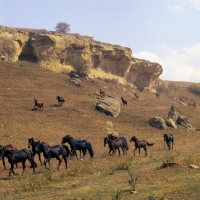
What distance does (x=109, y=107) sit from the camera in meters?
39.2

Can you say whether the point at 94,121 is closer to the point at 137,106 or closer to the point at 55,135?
the point at 55,135

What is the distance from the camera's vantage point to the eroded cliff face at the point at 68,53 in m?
48.4

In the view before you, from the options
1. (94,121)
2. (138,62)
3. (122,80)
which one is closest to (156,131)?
(94,121)

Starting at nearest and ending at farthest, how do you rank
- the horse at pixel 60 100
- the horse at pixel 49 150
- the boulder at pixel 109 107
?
the horse at pixel 49 150 < the horse at pixel 60 100 < the boulder at pixel 109 107

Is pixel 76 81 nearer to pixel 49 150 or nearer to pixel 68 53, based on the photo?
pixel 68 53

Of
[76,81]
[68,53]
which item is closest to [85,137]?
[76,81]

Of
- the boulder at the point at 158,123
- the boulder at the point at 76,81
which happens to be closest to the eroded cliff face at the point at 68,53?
the boulder at the point at 76,81

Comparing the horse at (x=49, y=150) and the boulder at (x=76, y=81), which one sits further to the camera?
the boulder at (x=76, y=81)

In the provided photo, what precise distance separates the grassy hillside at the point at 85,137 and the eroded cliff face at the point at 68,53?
278 cm

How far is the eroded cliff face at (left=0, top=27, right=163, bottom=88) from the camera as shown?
48406mm

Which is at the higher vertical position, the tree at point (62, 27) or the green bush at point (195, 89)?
the tree at point (62, 27)

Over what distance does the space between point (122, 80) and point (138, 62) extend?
7.15 m

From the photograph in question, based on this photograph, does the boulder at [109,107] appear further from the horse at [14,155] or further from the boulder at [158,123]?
the horse at [14,155]

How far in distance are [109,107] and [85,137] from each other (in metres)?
10.9
